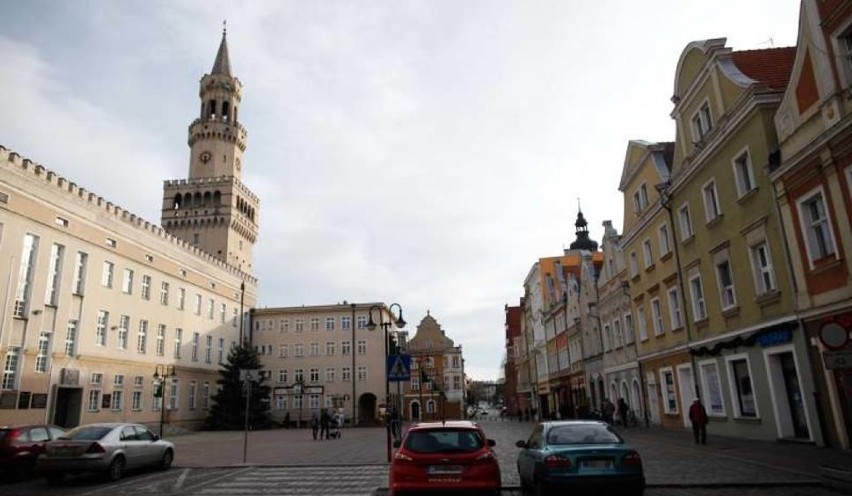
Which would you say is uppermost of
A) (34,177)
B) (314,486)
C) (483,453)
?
(34,177)

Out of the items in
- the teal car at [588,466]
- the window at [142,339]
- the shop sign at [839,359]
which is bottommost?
the teal car at [588,466]

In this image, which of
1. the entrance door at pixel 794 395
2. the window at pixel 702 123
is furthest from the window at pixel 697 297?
the window at pixel 702 123

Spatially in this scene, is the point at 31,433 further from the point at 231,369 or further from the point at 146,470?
the point at 231,369

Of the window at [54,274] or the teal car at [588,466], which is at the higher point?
the window at [54,274]

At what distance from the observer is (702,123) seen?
23266mm

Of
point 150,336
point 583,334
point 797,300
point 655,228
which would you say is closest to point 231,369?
point 150,336

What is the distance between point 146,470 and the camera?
61.5 ft

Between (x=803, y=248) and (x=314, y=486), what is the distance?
15.0 meters

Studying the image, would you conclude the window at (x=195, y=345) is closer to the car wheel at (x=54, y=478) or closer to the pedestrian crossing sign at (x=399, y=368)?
the car wheel at (x=54, y=478)

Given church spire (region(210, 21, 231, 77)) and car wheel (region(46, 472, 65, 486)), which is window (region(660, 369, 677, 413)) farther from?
church spire (region(210, 21, 231, 77))

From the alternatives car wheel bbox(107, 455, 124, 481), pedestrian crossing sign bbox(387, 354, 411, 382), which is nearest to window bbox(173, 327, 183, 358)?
car wheel bbox(107, 455, 124, 481)

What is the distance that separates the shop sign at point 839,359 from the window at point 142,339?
47742mm

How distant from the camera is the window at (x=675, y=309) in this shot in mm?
26500

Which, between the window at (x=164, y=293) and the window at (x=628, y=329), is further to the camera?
the window at (x=164, y=293)
